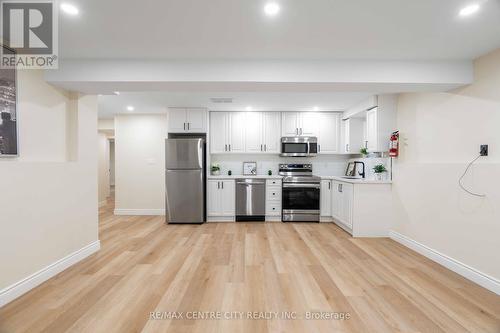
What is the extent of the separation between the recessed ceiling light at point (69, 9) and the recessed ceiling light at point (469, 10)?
114 inches

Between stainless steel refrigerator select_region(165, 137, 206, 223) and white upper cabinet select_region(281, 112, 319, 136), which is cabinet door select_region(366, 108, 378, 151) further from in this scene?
stainless steel refrigerator select_region(165, 137, 206, 223)

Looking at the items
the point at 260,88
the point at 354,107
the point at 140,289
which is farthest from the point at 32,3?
the point at 354,107

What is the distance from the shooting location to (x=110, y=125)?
20.0 feet

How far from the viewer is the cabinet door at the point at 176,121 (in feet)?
15.1

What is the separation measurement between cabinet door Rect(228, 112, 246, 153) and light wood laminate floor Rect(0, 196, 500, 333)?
220 cm

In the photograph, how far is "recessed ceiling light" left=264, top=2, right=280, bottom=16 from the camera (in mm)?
1597

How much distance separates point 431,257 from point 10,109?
16.0 ft

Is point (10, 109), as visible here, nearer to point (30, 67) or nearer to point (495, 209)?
point (30, 67)

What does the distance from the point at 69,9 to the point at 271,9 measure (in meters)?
1.50

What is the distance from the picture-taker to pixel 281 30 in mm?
1899

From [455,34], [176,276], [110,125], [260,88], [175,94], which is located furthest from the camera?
[110,125]

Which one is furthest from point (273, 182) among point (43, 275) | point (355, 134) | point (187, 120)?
point (43, 275)

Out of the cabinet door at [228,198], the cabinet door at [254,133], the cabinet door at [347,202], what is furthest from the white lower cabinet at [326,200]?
the cabinet door at [228,198]

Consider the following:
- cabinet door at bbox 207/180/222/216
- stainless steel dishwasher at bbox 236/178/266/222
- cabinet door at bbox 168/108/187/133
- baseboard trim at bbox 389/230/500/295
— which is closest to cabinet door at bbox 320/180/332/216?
stainless steel dishwasher at bbox 236/178/266/222
